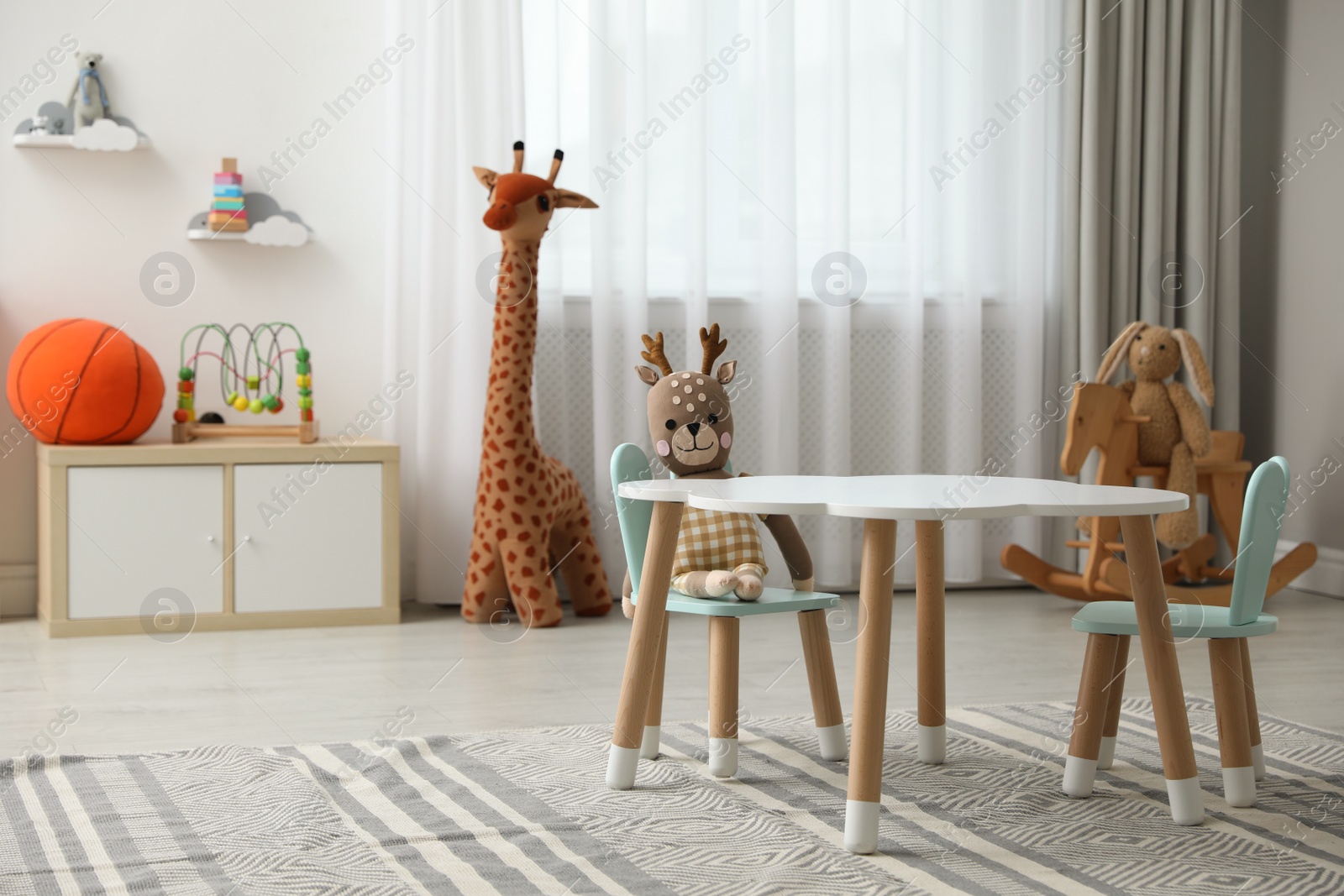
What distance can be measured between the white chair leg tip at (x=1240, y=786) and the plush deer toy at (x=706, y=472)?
650 millimetres

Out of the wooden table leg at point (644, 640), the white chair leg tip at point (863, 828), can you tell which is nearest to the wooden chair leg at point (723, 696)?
the wooden table leg at point (644, 640)

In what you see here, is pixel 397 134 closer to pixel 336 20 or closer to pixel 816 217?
pixel 336 20

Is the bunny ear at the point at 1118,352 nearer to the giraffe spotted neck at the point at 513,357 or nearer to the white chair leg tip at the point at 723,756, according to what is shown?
the giraffe spotted neck at the point at 513,357

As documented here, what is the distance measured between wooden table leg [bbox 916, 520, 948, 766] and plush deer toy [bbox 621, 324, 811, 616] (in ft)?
0.60

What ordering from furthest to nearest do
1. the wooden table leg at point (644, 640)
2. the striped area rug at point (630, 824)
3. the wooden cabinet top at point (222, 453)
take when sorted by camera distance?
the wooden cabinet top at point (222, 453) < the wooden table leg at point (644, 640) < the striped area rug at point (630, 824)

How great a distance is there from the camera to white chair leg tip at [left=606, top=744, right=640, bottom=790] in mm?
1777

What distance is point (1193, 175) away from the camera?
12.2 ft

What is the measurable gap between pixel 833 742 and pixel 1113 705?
0.42m

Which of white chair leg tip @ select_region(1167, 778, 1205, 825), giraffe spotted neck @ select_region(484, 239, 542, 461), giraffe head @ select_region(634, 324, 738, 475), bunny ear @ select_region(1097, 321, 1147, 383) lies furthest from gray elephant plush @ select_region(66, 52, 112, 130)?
white chair leg tip @ select_region(1167, 778, 1205, 825)

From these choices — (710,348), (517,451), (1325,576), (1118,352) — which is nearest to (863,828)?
(710,348)

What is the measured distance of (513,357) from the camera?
3127 millimetres

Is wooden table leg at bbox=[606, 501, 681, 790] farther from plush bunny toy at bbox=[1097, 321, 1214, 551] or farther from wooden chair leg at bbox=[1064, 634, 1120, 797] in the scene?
plush bunny toy at bbox=[1097, 321, 1214, 551]

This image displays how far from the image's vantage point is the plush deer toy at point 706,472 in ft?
6.35

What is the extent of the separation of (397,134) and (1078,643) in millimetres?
2153
